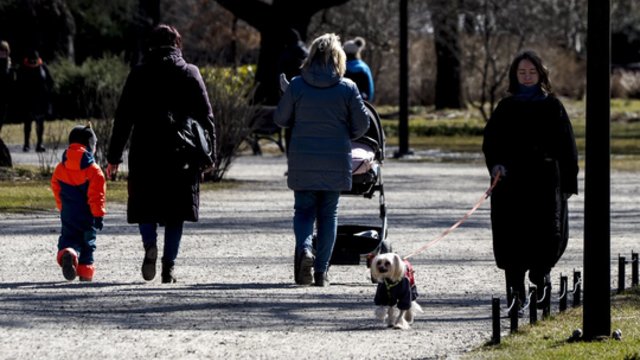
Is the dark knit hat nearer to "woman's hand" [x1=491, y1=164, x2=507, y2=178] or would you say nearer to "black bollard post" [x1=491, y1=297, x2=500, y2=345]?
→ "woman's hand" [x1=491, y1=164, x2=507, y2=178]

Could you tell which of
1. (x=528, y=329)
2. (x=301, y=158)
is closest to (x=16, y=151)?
(x=301, y=158)

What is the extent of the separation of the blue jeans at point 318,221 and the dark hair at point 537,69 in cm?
174

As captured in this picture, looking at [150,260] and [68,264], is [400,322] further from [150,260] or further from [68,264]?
[68,264]

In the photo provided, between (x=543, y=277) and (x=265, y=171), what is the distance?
46.9 ft

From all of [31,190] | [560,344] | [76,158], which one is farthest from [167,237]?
[31,190]

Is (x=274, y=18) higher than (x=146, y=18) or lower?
lower

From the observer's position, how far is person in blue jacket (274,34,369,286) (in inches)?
410

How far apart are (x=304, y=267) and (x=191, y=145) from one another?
1116 millimetres

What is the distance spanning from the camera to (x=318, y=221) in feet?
34.9

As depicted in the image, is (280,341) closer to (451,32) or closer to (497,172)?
(497,172)

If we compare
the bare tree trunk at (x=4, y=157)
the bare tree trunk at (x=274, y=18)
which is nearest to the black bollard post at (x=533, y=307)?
the bare tree trunk at (x=4, y=157)

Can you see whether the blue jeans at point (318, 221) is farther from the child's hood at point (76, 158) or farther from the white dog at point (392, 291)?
the white dog at point (392, 291)

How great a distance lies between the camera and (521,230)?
30.4 feet

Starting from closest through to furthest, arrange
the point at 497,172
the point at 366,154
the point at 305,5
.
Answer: the point at 497,172, the point at 366,154, the point at 305,5
